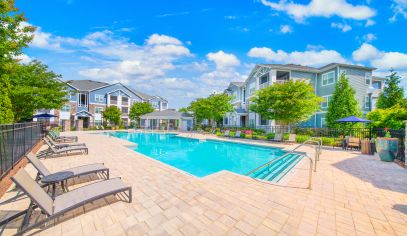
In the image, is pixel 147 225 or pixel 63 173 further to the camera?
pixel 63 173

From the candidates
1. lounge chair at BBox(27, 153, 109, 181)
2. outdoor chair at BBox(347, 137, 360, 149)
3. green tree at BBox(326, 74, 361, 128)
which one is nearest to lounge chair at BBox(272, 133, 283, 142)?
outdoor chair at BBox(347, 137, 360, 149)

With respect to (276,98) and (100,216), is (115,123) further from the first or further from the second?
(100,216)

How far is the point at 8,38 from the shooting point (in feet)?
26.2

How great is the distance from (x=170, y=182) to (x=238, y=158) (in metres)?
7.88

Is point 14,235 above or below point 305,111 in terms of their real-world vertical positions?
below

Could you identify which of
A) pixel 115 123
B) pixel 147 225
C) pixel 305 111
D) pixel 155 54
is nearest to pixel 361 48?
pixel 305 111

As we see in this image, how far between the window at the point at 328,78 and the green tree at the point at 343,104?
369cm

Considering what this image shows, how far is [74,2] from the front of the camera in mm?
12602

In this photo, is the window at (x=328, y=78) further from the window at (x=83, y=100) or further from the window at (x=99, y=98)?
the window at (x=83, y=100)

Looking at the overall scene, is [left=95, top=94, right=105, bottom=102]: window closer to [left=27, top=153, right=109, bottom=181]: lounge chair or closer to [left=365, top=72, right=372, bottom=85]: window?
[left=27, top=153, right=109, bottom=181]: lounge chair

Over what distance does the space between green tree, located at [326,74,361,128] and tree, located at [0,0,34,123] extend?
993 inches

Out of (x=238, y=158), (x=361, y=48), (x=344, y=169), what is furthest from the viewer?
(x=361, y=48)

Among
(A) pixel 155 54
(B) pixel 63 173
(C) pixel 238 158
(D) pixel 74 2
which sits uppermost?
(D) pixel 74 2

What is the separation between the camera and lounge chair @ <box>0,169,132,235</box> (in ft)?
9.17
